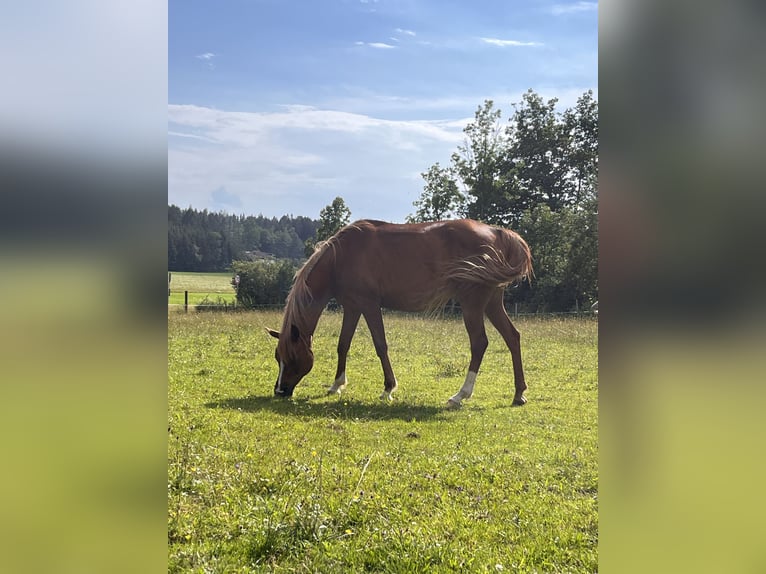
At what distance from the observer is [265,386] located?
724cm

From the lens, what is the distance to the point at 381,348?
7180 millimetres

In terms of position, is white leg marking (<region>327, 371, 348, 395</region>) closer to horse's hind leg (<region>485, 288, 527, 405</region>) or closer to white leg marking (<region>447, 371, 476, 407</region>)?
white leg marking (<region>447, 371, 476, 407</region>)

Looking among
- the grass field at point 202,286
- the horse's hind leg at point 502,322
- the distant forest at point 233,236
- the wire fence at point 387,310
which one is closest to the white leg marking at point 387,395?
the horse's hind leg at point 502,322

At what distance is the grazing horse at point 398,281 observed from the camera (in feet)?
22.7

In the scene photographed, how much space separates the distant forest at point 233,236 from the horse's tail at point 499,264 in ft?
15.2

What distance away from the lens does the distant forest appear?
35.4 feet

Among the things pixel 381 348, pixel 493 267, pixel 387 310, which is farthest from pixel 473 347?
pixel 387 310

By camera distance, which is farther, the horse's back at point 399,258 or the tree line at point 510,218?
the tree line at point 510,218
